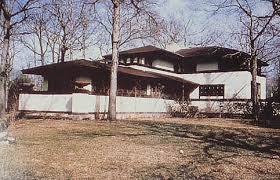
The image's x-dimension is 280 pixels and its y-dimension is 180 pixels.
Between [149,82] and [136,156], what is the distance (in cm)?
2178

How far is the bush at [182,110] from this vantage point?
105 feet

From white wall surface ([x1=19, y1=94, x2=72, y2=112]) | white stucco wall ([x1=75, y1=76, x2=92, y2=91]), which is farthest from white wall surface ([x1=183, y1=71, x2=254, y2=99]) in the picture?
white wall surface ([x1=19, y1=94, x2=72, y2=112])

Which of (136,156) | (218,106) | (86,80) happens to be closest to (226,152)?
(136,156)

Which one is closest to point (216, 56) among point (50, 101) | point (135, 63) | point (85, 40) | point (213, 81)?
point (213, 81)

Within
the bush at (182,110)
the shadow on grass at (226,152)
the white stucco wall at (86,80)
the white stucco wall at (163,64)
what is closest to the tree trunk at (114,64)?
the white stucco wall at (86,80)

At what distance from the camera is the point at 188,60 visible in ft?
125

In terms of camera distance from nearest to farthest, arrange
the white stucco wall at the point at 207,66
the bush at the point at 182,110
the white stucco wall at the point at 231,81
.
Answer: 1. the bush at the point at 182,110
2. the white stucco wall at the point at 231,81
3. the white stucco wall at the point at 207,66

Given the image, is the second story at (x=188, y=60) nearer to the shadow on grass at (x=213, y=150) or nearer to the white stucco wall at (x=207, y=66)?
the white stucco wall at (x=207, y=66)

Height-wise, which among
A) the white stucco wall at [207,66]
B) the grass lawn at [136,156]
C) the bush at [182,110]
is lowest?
the grass lawn at [136,156]

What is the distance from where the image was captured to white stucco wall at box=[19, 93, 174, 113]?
22.1 meters

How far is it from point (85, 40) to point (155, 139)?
40.3 meters

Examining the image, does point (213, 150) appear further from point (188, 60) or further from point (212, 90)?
point (188, 60)

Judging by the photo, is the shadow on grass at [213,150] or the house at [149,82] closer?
the shadow on grass at [213,150]

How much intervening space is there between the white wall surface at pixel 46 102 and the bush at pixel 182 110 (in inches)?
483
